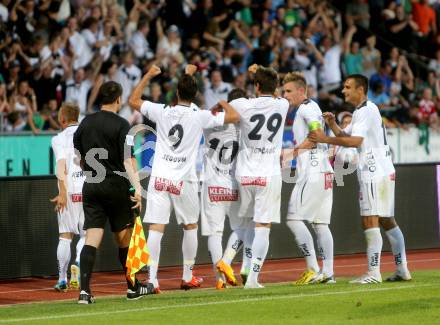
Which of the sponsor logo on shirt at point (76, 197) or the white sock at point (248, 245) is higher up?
Result: the sponsor logo on shirt at point (76, 197)

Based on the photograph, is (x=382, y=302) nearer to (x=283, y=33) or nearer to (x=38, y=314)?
(x=38, y=314)

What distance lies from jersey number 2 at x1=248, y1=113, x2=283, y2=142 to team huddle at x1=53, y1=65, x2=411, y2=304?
0.01 meters

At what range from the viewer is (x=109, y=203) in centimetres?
1176

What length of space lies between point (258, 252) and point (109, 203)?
6.59 ft

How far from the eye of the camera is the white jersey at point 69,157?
46.2ft

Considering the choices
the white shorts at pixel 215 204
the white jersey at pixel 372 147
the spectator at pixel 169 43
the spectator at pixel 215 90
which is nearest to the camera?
the white jersey at pixel 372 147

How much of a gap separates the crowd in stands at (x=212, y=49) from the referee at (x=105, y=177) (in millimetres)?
7144

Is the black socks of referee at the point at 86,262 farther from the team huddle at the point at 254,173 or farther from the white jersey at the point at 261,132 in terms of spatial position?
the white jersey at the point at 261,132

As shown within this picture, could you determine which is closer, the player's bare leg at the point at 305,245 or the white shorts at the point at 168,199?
the white shorts at the point at 168,199

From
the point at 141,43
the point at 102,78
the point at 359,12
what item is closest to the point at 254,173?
the point at 102,78

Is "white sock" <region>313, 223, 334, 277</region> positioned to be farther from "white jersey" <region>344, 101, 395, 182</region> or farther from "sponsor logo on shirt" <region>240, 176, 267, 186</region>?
"sponsor logo on shirt" <region>240, 176, 267, 186</region>

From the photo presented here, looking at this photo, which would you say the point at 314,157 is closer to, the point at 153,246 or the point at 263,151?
the point at 263,151

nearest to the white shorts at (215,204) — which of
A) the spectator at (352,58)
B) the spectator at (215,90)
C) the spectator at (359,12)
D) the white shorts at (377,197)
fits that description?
the white shorts at (377,197)

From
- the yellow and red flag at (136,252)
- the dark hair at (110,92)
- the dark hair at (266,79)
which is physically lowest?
the yellow and red flag at (136,252)
